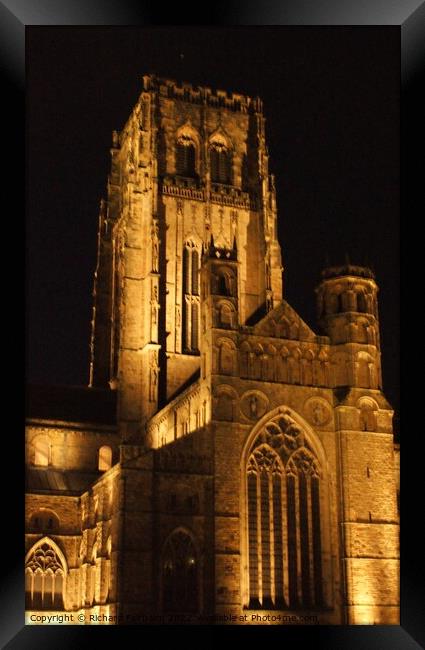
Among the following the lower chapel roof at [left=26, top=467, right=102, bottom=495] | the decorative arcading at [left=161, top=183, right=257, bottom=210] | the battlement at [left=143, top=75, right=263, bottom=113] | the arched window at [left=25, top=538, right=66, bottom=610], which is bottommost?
the arched window at [left=25, top=538, right=66, bottom=610]

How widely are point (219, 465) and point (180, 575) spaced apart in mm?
4168

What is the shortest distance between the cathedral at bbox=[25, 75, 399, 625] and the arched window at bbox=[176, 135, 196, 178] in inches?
156

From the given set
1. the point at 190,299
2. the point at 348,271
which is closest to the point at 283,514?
the point at 348,271

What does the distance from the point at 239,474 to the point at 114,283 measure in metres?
20.4

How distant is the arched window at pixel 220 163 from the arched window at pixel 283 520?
62.2ft

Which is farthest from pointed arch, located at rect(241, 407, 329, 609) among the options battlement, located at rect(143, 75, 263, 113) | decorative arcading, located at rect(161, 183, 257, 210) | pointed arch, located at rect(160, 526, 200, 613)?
battlement, located at rect(143, 75, 263, 113)

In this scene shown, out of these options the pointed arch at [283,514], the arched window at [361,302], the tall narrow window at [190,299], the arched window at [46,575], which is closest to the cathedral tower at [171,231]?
the tall narrow window at [190,299]

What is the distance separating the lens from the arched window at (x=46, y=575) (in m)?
46.6

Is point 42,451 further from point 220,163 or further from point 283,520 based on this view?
point 220,163

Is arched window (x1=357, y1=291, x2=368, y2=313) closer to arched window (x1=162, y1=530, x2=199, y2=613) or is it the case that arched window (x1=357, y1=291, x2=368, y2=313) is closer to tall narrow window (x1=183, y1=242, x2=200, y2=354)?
tall narrow window (x1=183, y1=242, x2=200, y2=354)

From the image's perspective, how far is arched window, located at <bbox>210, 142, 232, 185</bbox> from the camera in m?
58.4

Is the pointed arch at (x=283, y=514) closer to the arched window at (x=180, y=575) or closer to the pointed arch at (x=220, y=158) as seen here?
the arched window at (x=180, y=575)
